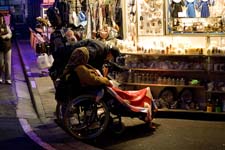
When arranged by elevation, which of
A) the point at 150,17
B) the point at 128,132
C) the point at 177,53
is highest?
the point at 150,17

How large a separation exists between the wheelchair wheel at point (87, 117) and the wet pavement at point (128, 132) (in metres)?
0.17

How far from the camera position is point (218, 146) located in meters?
7.98

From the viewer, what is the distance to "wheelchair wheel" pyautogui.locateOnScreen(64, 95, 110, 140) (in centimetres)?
833

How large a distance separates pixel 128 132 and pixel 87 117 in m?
0.90

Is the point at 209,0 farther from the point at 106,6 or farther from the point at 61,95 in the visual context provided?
the point at 61,95

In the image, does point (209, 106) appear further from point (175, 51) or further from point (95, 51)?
point (95, 51)

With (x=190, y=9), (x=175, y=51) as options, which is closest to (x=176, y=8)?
(x=190, y=9)

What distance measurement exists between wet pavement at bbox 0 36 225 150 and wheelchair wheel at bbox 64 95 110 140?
0.55ft

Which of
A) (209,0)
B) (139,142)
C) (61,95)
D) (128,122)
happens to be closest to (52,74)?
(61,95)

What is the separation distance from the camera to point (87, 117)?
8.49 m

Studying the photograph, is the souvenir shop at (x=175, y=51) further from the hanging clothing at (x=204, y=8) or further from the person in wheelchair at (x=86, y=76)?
the person in wheelchair at (x=86, y=76)

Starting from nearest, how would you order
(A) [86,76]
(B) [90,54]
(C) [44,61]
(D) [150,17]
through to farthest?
(A) [86,76] → (B) [90,54] → (D) [150,17] → (C) [44,61]

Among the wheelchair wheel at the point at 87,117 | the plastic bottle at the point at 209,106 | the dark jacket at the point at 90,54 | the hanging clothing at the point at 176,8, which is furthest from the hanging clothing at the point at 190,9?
the wheelchair wheel at the point at 87,117

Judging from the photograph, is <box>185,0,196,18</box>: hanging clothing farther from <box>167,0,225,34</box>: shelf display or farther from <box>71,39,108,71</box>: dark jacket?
<box>71,39,108,71</box>: dark jacket
